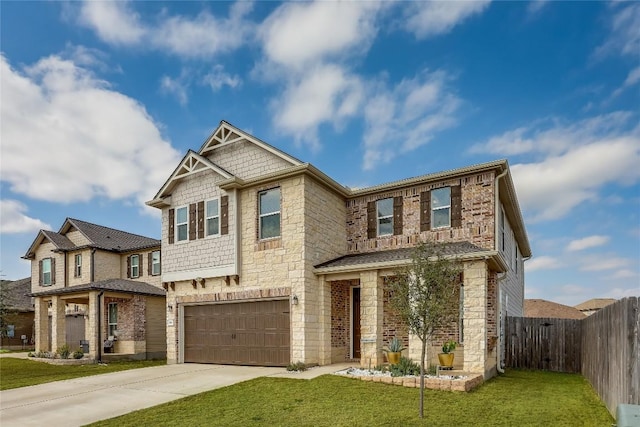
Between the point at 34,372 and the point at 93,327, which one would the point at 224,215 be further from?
the point at 93,327

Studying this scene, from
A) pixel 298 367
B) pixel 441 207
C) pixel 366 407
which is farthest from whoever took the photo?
pixel 441 207

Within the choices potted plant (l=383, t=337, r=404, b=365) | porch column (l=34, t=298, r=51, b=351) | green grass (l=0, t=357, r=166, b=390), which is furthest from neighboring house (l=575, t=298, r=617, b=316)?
porch column (l=34, t=298, r=51, b=351)

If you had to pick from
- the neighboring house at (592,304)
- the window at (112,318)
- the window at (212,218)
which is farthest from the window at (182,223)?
the neighboring house at (592,304)

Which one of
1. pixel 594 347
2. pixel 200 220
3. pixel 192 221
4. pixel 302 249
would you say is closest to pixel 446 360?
pixel 594 347

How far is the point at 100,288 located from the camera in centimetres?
2028

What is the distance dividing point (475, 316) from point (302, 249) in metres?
5.54

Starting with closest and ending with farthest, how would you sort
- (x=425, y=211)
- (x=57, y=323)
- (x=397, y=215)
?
1. (x=425, y=211)
2. (x=397, y=215)
3. (x=57, y=323)

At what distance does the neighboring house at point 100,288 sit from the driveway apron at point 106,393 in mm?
7488

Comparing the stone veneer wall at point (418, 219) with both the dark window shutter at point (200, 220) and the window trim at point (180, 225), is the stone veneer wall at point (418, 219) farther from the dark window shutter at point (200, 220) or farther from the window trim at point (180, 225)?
the window trim at point (180, 225)

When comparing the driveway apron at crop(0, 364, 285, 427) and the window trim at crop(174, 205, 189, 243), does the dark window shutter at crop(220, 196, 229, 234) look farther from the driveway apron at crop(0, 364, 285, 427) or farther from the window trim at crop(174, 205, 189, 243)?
the driveway apron at crop(0, 364, 285, 427)

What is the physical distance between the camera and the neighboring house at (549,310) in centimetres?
3950

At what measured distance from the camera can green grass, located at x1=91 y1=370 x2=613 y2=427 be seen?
25.2 ft

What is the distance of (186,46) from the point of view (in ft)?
51.4

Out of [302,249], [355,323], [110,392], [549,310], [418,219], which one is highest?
[418,219]
